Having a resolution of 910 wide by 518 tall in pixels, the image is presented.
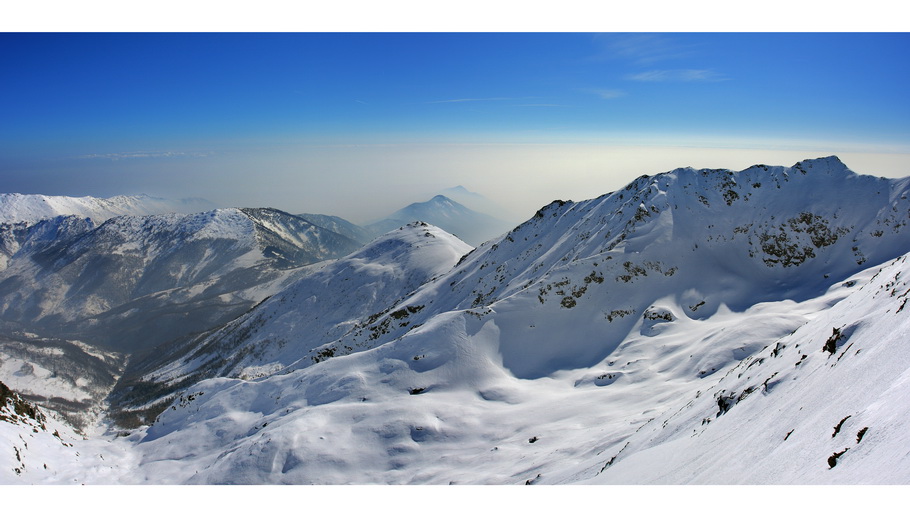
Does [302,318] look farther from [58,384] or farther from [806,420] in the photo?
[806,420]

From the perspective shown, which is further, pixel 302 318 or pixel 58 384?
pixel 58 384

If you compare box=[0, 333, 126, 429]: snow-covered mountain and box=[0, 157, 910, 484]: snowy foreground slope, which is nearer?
box=[0, 157, 910, 484]: snowy foreground slope

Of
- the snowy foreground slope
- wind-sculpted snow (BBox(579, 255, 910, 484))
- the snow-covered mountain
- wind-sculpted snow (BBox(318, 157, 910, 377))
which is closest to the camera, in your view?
wind-sculpted snow (BBox(579, 255, 910, 484))

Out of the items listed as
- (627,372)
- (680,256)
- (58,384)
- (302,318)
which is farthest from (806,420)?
(58,384)

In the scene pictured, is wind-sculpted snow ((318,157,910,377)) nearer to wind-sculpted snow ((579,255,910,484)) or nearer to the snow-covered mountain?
wind-sculpted snow ((579,255,910,484))

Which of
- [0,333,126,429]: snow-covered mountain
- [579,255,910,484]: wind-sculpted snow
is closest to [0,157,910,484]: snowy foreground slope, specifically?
[579,255,910,484]: wind-sculpted snow

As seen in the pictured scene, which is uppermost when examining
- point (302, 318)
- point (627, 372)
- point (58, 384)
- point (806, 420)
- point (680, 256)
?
point (680, 256)

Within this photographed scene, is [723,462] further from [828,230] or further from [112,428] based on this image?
A: [112,428]

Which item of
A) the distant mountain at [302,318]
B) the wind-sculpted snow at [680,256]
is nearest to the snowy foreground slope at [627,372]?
the wind-sculpted snow at [680,256]

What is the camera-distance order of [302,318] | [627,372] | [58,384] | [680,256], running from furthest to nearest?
[58,384] → [302,318] → [680,256] → [627,372]

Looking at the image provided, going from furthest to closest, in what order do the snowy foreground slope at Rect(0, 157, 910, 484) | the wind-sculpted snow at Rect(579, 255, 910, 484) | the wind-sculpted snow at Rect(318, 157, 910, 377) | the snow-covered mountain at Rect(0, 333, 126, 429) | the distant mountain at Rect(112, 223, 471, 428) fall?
the snow-covered mountain at Rect(0, 333, 126, 429) → the distant mountain at Rect(112, 223, 471, 428) → the wind-sculpted snow at Rect(318, 157, 910, 377) → the snowy foreground slope at Rect(0, 157, 910, 484) → the wind-sculpted snow at Rect(579, 255, 910, 484)
